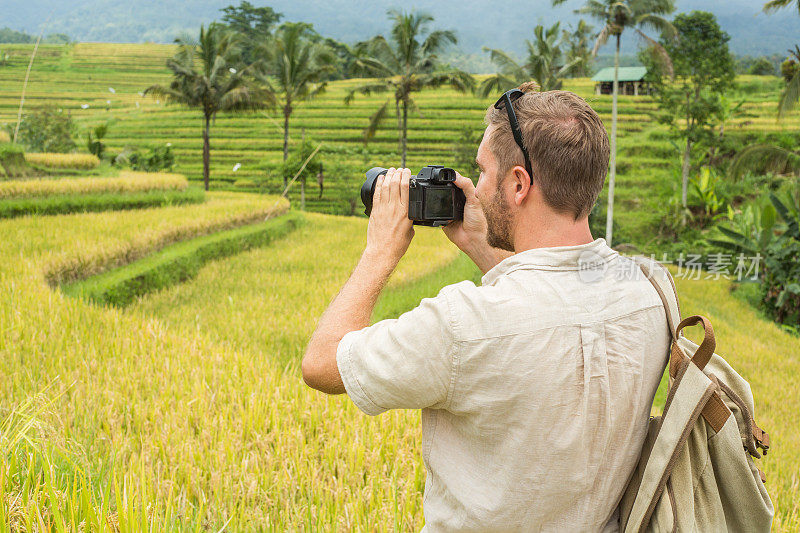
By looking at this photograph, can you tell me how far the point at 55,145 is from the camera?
19094mm

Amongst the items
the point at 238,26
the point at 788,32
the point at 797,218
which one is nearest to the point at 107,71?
the point at 238,26

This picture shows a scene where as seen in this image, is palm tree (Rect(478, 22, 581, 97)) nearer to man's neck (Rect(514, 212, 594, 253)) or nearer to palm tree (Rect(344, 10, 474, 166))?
palm tree (Rect(344, 10, 474, 166))

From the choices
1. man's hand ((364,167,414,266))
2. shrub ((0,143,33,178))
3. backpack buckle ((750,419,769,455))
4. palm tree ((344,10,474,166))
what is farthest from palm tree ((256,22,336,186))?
backpack buckle ((750,419,769,455))

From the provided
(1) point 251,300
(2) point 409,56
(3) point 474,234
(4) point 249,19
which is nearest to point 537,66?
(2) point 409,56

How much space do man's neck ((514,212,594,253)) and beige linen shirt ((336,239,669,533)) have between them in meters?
0.03

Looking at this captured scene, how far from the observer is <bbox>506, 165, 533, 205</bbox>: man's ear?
91 cm

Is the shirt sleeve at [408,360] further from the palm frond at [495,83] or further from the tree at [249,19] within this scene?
the tree at [249,19]

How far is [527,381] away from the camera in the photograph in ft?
2.82

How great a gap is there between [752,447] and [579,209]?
440 mm

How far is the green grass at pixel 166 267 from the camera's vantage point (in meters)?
5.82

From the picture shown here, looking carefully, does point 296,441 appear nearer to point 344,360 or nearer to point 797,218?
point 344,360

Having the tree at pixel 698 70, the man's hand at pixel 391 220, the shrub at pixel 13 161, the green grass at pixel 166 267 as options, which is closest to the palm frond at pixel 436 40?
the tree at pixel 698 70

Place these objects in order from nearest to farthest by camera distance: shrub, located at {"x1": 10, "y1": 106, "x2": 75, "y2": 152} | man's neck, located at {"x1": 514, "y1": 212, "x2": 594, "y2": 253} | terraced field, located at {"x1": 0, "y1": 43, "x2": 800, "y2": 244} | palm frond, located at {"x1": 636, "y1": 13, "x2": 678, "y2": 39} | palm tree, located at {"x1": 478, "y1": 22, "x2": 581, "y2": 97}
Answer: man's neck, located at {"x1": 514, "y1": 212, "x2": 594, "y2": 253}, palm frond, located at {"x1": 636, "y1": 13, "x2": 678, "y2": 39}, palm tree, located at {"x1": 478, "y1": 22, "x2": 581, "y2": 97}, shrub, located at {"x1": 10, "y1": 106, "x2": 75, "y2": 152}, terraced field, located at {"x1": 0, "y1": 43, "x2": 800, "y2": 244}

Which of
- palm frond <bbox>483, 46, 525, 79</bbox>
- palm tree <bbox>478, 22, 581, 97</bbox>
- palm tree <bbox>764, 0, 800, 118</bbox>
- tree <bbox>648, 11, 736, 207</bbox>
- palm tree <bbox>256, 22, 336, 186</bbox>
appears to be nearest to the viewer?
palm tree <bbox>764, 0, 800, 118</bbox>
